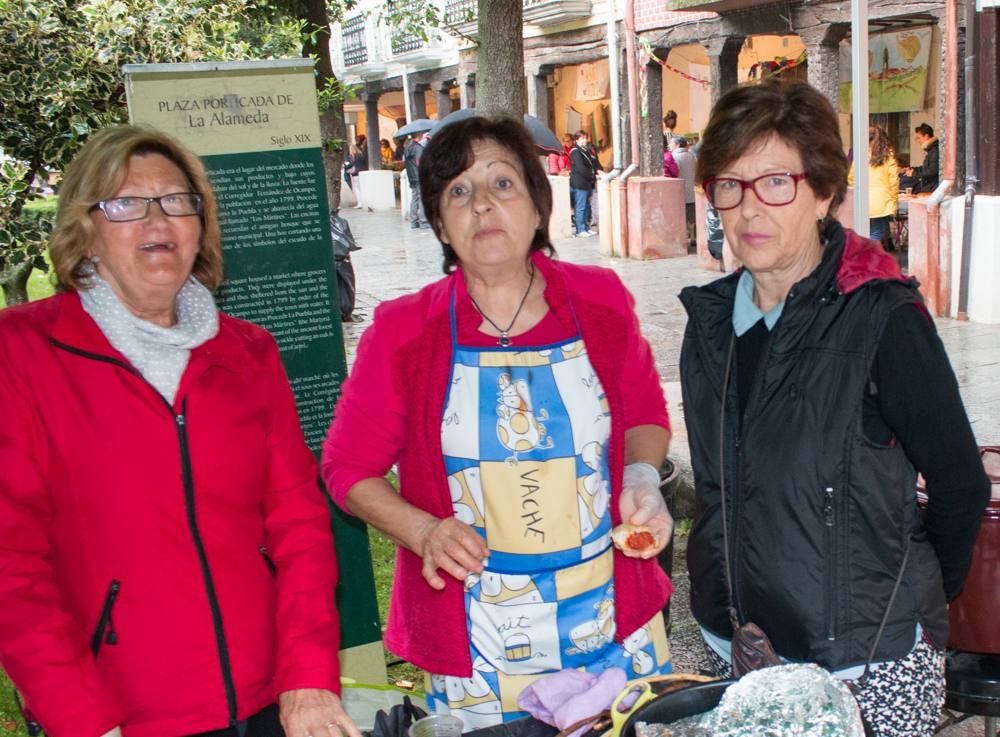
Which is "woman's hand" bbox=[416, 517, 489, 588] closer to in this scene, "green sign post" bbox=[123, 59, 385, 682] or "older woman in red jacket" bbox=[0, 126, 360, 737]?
"older woman in red jacket" bbox=[0, 126, 360, 737]

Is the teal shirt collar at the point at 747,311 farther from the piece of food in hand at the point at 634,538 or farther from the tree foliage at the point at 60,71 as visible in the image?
the tree foliage at the point at 60,71

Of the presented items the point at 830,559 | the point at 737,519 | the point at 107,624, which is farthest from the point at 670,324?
the point at 107,624

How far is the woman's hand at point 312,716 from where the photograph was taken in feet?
6.94

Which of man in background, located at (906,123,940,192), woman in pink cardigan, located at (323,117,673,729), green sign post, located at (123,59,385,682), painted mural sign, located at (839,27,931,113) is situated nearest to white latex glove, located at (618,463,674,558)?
woman in pink cardigan, located at (323,117,673,729)

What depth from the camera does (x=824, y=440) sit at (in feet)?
6.78

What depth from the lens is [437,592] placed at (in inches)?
97.0

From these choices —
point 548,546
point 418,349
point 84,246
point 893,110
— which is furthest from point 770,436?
point 893,110

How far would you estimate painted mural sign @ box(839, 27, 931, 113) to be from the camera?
1547 centimetres

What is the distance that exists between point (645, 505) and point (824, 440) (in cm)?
46

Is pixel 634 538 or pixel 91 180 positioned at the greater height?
pixel 91 180

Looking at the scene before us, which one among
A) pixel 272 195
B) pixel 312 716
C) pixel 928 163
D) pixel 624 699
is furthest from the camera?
pixel 928 163

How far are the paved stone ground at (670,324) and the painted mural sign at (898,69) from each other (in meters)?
4.57

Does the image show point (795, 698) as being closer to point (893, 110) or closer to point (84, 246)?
point (84, 246)

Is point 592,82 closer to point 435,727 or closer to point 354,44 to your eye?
point 354,44
